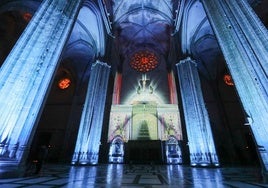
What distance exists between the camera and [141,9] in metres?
14.5

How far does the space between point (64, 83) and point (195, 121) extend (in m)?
13.9

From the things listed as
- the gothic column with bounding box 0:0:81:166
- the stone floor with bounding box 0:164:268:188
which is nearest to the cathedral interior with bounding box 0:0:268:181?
the gothic column with bounding box 0:0:81:166

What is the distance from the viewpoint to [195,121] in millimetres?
8625

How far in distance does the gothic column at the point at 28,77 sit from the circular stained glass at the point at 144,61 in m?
12.9

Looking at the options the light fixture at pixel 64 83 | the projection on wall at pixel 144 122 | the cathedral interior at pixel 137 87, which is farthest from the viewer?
the light fixture at pixel 64 83

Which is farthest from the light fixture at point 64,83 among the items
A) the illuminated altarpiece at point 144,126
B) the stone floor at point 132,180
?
the stone floor at point 132,180

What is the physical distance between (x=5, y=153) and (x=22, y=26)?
11277 mm

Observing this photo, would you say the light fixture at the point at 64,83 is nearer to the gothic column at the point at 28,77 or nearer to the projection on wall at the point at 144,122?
the projection on wall at the point at 144,122

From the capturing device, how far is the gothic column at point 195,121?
25.6 feet

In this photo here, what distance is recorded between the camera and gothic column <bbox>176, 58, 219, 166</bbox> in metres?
7.79

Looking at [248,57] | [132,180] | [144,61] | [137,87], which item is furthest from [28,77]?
[144,61]

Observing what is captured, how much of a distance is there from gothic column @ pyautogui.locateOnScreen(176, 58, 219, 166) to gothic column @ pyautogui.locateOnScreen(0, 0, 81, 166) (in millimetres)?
7444

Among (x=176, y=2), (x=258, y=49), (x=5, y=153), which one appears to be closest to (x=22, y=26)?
Result: (x=5, y=153)

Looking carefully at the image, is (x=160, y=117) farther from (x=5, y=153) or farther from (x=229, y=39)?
(x=5, y=153)
